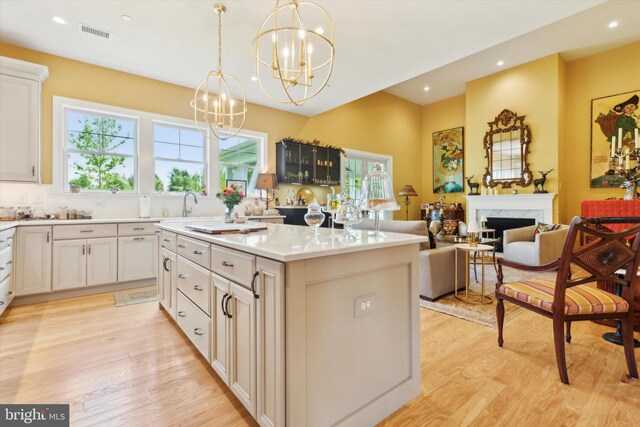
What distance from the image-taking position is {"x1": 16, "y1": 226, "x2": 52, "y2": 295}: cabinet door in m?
3.36

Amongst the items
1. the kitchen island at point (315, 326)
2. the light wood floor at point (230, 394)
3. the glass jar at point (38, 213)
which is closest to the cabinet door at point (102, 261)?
the glass jar at point (38, 213)

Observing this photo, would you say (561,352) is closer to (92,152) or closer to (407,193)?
(92,152)

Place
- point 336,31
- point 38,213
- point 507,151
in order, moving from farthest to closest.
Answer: point 507,151 → point 38,213 → point 336,31

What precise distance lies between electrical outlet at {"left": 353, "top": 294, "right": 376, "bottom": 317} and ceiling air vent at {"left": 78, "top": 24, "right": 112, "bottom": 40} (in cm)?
417

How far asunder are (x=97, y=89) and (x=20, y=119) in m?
1.06

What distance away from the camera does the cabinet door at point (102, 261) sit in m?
3.76

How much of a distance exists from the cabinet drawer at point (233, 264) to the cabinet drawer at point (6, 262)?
2.63m

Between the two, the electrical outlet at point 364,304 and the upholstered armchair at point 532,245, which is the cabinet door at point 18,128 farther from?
the upholstered armchair at point 532,245

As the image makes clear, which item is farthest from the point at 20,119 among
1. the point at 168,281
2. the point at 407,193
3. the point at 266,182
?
the point at 407,193

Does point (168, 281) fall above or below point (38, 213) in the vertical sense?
below

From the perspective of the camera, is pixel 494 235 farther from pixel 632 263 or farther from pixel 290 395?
pixel 290 395

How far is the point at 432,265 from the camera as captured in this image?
3396 millimetres

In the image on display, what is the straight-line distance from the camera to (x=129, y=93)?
454 cm
